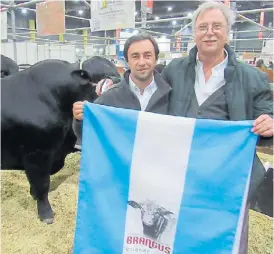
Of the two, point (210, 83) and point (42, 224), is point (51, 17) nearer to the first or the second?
point (42, 224)

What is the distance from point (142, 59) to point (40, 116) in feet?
2.92

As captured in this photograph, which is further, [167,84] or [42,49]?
[42,49]

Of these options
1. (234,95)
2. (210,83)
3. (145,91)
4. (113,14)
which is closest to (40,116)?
(145,91)

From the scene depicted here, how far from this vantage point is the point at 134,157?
133 cm

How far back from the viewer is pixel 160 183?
1.31 metres

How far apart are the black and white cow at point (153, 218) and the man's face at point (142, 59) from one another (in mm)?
549

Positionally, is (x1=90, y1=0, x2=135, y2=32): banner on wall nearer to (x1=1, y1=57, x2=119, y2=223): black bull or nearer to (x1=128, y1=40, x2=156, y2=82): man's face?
(x1=1, y1=57, x2=119, y2=223): black bull

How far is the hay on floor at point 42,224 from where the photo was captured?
1936mm

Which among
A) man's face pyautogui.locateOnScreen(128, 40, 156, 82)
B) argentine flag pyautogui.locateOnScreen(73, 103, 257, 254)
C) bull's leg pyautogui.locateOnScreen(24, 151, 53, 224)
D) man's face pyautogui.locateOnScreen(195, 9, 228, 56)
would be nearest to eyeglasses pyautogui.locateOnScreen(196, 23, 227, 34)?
man's face pyautogui.locateOnScreen(195, 9, 228, 56)

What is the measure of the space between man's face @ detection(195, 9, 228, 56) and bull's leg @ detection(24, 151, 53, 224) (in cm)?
124

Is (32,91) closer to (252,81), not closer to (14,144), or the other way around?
(14,144)

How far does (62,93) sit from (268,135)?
1.39 metres

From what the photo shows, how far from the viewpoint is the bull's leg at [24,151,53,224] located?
2.07 meters

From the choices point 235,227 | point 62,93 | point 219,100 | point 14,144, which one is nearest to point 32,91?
point 62,93
